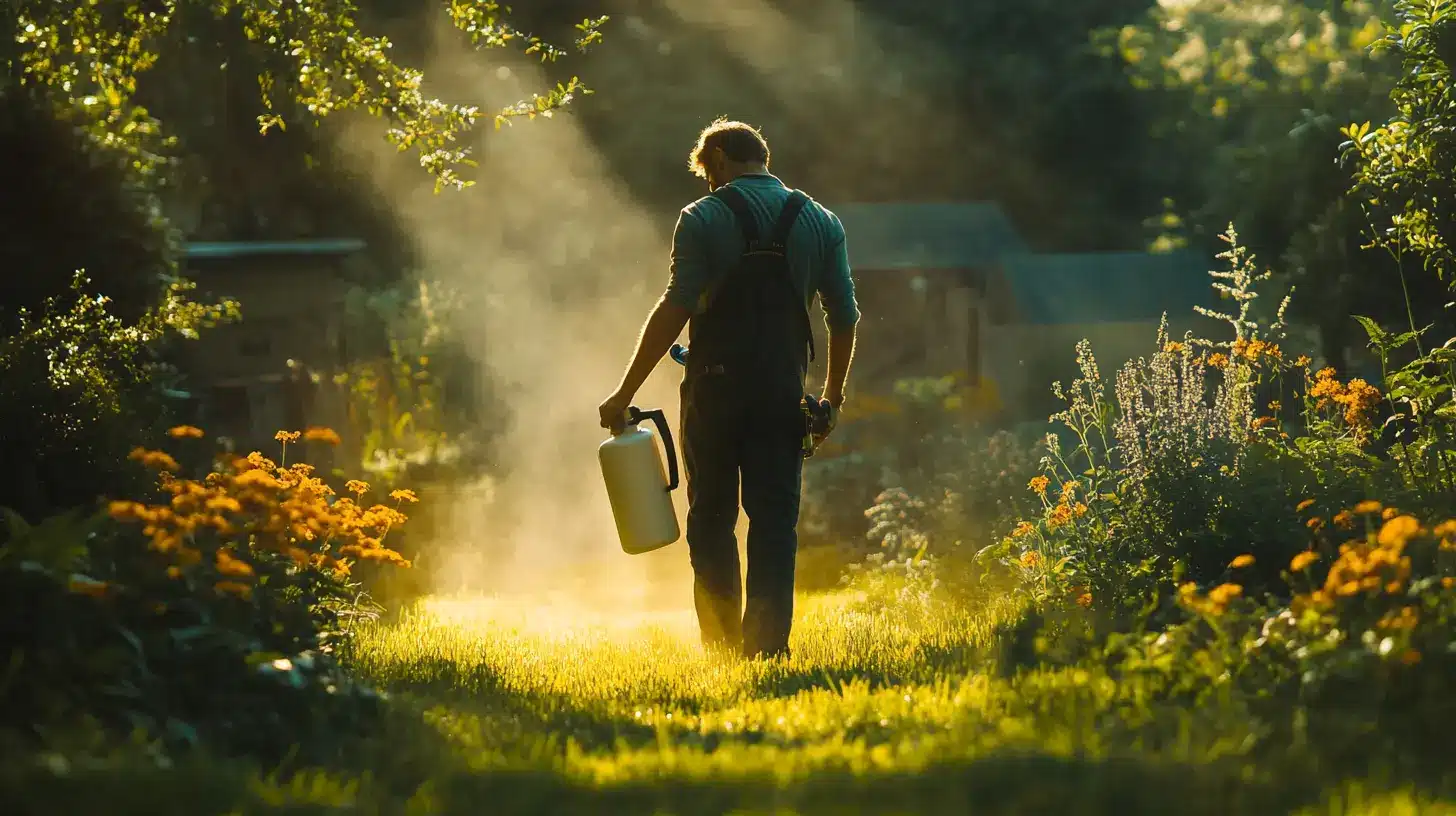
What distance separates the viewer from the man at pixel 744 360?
6363mm

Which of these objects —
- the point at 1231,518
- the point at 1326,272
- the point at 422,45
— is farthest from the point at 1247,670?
the point at 422,45

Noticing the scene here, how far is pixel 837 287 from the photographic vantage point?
6.68 m

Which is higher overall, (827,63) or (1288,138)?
(827,63)

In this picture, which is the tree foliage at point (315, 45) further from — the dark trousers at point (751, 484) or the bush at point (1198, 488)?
the bush at point (1198, 488)

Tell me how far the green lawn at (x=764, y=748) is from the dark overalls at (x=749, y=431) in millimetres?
283

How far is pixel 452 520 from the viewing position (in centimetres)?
1338

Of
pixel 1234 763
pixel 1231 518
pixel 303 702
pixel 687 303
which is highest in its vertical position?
pixel 687 303

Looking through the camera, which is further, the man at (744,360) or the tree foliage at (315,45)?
the tree foliage at (315,45)

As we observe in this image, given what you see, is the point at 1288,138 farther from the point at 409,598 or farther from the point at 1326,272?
the point at 409,598

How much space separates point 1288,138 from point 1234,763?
635 inches

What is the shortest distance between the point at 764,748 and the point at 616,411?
238cm

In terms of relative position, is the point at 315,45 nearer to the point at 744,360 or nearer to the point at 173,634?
the point at 744,360

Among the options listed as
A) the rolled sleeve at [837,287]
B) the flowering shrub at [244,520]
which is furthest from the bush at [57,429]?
the rolled sleeve at [837,287]

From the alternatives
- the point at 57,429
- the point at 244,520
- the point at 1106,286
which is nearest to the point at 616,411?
the point at 244,520
